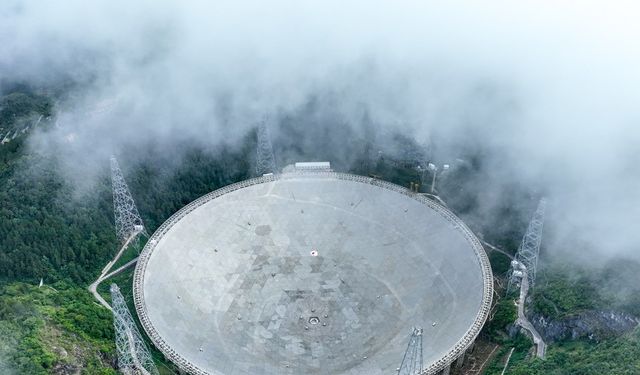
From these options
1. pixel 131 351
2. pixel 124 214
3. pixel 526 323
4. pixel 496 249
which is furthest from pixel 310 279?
pixel 124 214

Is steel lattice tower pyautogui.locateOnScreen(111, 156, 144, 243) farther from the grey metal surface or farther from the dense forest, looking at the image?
A: the grey metal surface

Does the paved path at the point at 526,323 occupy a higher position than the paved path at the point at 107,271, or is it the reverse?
the paved path at the point at 526,323

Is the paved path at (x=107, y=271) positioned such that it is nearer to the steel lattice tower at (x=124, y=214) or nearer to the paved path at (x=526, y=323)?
the steel lattice tower at (x=124, y=214)

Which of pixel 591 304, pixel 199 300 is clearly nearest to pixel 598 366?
pixel 591 304

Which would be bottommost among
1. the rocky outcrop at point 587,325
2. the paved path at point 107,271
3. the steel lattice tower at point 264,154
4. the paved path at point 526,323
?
the paved path at point 107,271

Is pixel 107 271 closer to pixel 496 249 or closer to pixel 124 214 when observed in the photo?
pixel 124 214

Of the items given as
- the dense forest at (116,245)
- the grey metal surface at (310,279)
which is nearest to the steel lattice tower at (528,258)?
the dense forest at (116,245)
